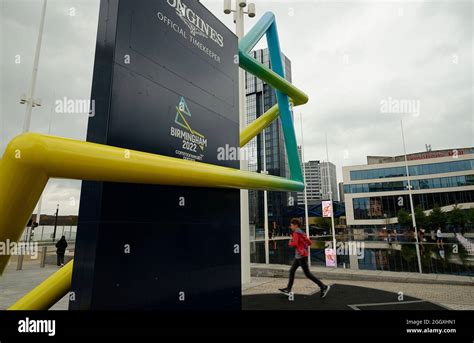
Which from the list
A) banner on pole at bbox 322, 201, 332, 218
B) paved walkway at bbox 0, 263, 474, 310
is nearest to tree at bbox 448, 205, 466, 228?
banner on pole at bbox 322, 201, 332, 218

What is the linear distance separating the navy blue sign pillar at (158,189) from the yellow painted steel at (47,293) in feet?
1.36

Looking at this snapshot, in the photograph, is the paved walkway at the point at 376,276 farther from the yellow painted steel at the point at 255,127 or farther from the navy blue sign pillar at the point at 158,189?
the navy blue sign pillar at the point at 158,189

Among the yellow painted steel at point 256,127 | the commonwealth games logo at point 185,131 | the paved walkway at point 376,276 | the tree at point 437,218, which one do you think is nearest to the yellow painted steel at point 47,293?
the commonwealth games logo at point 185,131

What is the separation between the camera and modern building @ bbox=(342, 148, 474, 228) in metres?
53.7

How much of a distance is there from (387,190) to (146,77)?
64.2 m

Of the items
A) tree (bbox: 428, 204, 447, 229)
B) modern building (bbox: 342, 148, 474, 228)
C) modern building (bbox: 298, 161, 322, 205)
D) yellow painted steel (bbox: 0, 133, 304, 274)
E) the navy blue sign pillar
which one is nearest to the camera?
yellow painted steel (bbox: 0, 133, 304, 274)

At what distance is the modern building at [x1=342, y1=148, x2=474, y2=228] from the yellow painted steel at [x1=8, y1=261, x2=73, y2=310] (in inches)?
2276

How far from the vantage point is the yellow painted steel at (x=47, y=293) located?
2.63m

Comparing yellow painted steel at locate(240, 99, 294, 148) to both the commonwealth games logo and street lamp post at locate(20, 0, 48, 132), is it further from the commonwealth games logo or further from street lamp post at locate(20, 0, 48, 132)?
street lamp post at locate(20, 0, 48, 132)

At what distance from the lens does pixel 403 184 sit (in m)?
58.8

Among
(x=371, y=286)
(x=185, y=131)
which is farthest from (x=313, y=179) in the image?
(x=185, y=131)

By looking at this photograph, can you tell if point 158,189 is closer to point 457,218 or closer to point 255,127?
point 255,127

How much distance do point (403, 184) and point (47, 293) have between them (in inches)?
2563

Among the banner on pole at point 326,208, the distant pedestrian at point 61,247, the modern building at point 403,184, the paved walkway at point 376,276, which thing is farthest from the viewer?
the modern building at point 403,184
